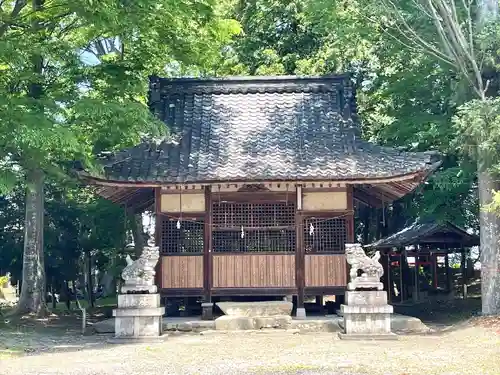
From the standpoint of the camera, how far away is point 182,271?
16266 mm

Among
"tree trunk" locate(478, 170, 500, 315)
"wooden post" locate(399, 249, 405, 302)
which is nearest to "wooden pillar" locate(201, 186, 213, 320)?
"tree trunk" locate(478, 170, 500, 315)

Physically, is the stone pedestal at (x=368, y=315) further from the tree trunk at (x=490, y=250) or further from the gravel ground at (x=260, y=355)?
the tree trunk at (x=490, y=250)

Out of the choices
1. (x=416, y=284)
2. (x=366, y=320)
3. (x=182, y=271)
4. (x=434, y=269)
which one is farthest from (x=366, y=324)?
(x=434, y=269)

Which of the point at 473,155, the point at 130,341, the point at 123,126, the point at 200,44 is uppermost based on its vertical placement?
the point at 200,44

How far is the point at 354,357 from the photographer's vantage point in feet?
36.3

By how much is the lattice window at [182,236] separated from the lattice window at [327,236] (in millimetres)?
2903

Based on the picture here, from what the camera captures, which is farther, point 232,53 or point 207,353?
point 232,53

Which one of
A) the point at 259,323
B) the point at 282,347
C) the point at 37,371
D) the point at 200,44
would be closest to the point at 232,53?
the point at 200,44

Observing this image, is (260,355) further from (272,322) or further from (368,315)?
(272,322)

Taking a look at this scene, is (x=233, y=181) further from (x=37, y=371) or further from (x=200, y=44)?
(x=37, y=371)

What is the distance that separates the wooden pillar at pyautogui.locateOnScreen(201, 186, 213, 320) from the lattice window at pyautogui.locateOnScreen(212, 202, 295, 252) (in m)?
0.20

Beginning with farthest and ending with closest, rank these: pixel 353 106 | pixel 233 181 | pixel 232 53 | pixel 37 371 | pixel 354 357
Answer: pixel 232 53
pixel 353 106
pixel 233 181
pixel 354 357
pixel 37 371

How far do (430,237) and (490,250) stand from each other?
1151 cm

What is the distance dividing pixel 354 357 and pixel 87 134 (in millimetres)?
10973
